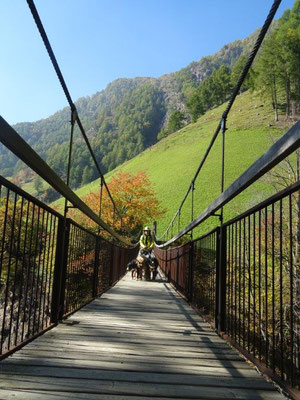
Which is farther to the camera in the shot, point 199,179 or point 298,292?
point 199,179

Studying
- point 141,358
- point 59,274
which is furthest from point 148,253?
point 141,358

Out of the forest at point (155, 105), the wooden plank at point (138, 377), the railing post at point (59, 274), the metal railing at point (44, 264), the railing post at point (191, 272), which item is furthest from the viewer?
the forest at point (155, 105)

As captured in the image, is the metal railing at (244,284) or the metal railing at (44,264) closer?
the metal railing at (244,284)

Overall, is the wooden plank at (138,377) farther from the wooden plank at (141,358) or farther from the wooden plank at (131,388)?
the wooden plank at (141,358)

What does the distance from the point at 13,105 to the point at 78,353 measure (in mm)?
1998

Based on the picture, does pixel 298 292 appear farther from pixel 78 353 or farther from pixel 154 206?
pixel 154 206

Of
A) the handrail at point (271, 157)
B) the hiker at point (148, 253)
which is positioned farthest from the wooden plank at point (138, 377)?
the hiker at point (148, 253)

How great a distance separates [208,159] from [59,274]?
1419 inches

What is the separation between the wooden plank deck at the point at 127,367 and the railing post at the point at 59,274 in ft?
0.33

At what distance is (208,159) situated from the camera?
122ft

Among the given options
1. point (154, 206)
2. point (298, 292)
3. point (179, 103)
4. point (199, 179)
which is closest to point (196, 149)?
point (199, 179)

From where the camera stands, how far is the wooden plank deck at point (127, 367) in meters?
1.21

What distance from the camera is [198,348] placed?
6.21 ft

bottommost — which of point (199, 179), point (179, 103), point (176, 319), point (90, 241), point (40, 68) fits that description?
point (176, 319)
